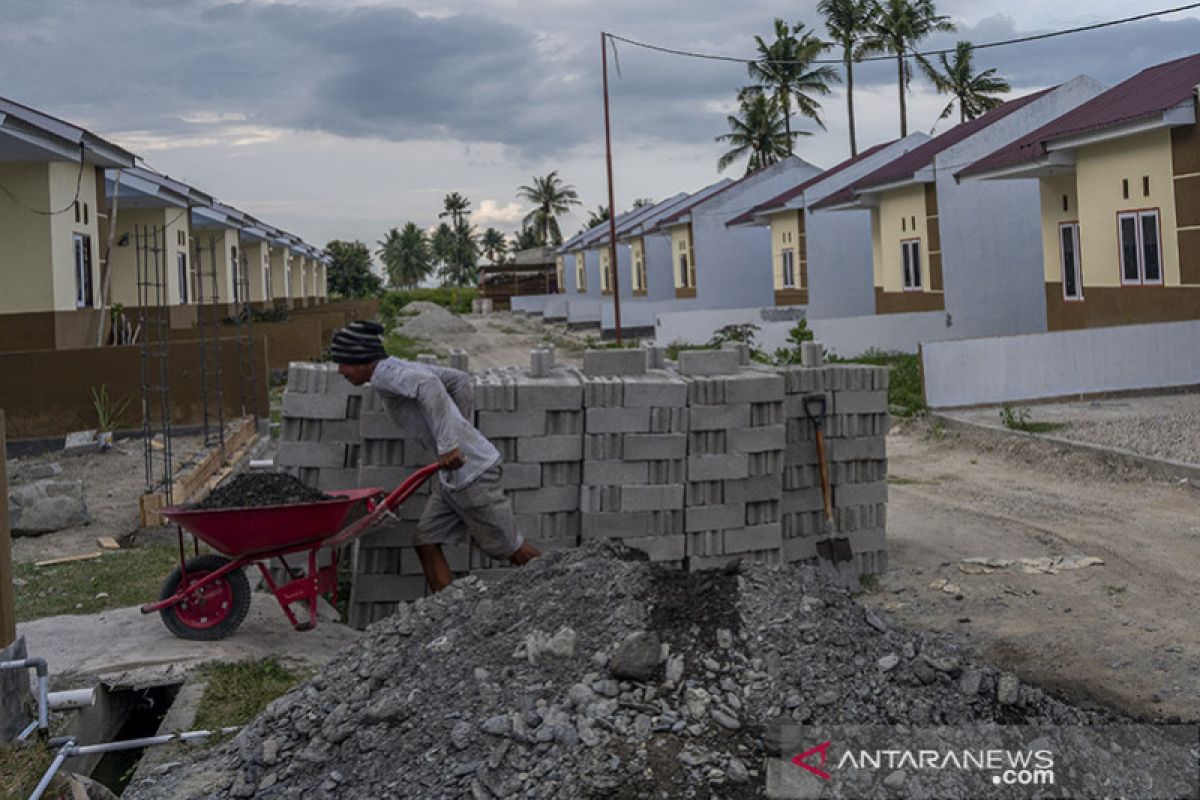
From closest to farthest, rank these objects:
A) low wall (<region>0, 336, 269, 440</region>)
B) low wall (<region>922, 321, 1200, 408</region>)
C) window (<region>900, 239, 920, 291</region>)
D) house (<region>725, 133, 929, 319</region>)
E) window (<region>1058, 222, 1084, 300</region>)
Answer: low wall (<region>0, 336, 269, 440</region>), low wall (<region>922, 321, 1200, 408</region>), window (<region>1058, 222, 1084, 300</region>), window (<region>900, 239, 920, 291</region>), house (<region>725, 133, 929, 319</region>)

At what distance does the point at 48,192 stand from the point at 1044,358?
14190mm

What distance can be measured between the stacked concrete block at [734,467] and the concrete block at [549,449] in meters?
0.74

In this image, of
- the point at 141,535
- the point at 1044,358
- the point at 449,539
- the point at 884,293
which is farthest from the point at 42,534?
the point at 884,293

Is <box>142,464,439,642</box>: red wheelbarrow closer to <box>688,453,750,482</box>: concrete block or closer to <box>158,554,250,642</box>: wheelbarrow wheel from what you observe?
<box>158,554,250,642</box>: wheelbarrow wheel

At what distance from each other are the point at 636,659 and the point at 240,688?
2.50 metres

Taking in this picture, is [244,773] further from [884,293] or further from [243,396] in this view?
[884,293]

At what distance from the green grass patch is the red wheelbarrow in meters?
0.44

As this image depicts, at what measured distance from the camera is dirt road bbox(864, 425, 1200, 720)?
20.1 feet

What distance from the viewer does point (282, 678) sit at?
20.1 ft

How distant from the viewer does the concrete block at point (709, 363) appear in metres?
7.90

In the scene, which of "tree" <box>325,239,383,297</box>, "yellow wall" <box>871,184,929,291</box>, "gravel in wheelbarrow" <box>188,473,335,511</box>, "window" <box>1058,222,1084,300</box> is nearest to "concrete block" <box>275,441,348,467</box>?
"gravel in wheelbarrow" <box>188,473,335,511</box>

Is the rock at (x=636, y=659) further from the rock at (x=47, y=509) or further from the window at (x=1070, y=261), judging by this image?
the window at (x=1070, y=261)

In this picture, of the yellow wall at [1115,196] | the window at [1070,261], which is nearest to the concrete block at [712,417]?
the yellow wall at [1115,196]

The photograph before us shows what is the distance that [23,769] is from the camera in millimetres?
4992
